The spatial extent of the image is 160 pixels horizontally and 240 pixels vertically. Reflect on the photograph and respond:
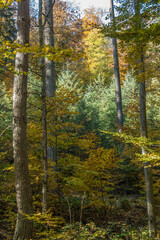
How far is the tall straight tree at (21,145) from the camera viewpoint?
135 inches

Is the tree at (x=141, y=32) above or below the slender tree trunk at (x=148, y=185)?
above

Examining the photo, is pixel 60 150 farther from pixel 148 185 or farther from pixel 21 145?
pixel 148 185

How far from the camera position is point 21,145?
3.59 meters

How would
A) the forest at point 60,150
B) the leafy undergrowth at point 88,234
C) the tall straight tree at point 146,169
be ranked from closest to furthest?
1. the leafy undergrowth at point 88,234
2. the forest at point 60,150
3. the tall straight tree at point 146,169

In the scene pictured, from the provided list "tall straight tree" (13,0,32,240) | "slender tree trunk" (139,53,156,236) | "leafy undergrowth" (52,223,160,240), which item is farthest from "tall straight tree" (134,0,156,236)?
"tall straight tree" (13,0,32,240)

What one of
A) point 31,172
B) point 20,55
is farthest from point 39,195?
point 20,55

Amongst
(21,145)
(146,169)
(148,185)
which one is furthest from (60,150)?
(148,185)

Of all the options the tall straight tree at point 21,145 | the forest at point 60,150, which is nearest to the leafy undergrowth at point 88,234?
the forest at point 60,150

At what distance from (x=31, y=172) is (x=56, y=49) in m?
3.03

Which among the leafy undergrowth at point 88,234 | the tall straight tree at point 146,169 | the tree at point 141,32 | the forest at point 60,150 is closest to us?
the leafy undergrowth at point 88,234

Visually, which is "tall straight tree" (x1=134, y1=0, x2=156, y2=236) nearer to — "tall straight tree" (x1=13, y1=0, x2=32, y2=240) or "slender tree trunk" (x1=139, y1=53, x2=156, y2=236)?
"slender tree trunk" (x1=139, y1=53, x2=156, y2=236)

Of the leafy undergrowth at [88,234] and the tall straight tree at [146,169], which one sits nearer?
the leafy undergrowth at [88,234]

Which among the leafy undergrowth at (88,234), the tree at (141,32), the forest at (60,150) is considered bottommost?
the leafy undergrowth at (88,234)

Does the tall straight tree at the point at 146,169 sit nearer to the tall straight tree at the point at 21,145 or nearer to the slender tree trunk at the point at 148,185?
the slender tree trunk at the point at 148,185
